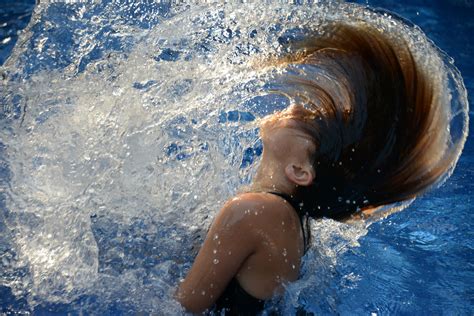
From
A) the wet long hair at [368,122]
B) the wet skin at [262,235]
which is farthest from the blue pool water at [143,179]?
the wet long hair at [368,122]

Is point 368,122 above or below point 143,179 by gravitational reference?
above

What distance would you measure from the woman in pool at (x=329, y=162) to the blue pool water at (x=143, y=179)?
0.57 feet

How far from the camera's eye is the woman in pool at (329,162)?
1678 mm

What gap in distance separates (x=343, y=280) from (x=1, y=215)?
1641mm

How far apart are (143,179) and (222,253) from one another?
2.41 ft

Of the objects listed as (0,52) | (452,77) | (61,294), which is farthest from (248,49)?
(0,52)

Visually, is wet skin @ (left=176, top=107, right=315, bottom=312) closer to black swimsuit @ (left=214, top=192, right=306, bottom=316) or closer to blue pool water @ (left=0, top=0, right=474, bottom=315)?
black swimsuit @ (left=214, top=192, right=306, bottom=316)

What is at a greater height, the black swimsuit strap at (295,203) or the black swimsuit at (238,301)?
the black swimsuit strap at (295,203)

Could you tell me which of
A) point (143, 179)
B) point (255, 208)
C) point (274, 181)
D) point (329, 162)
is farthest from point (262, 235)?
point (143, 179)

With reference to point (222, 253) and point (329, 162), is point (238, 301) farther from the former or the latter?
point (329, 162)

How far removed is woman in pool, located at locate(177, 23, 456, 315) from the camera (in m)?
1.68

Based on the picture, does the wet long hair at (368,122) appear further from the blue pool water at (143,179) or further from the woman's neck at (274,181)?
the blue pool water at (143,179)

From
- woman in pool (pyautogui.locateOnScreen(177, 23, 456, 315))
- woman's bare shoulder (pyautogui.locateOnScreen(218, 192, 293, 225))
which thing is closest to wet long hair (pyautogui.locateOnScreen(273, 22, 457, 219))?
woman in pool (pyautogui.locateOnScreen(177, 23, 456, 315))

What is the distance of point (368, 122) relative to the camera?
69.2 inches
